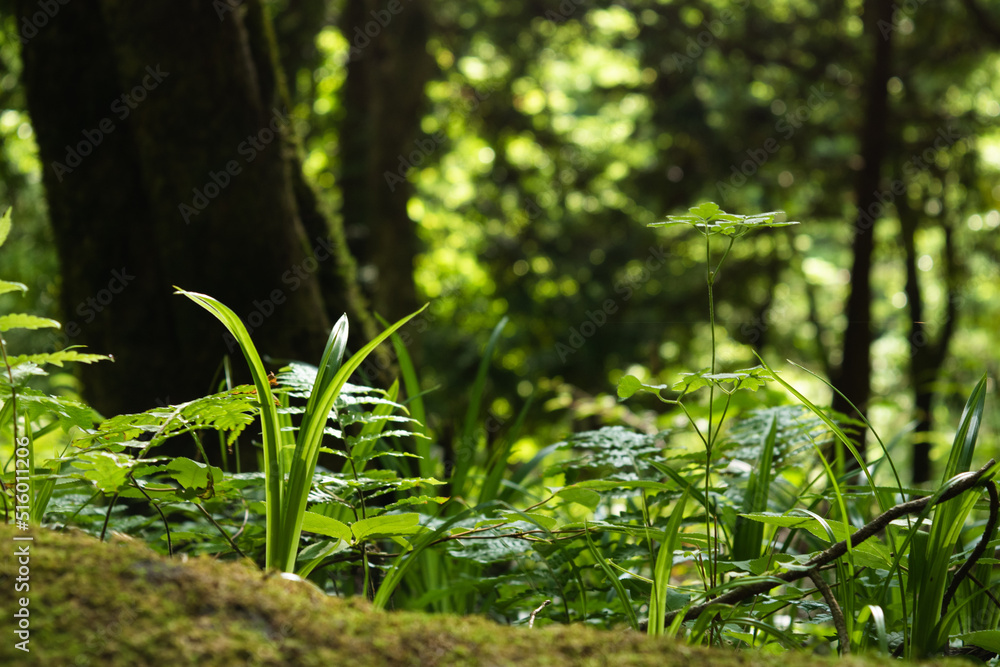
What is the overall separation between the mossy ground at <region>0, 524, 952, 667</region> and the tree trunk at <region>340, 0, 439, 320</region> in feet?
16.7

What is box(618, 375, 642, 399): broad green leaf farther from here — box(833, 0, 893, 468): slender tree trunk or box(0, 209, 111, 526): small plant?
box(833, 0, 893, 468): slender tree trunk

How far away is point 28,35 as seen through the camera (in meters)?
2.41

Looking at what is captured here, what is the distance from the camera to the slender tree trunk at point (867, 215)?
4594 mm

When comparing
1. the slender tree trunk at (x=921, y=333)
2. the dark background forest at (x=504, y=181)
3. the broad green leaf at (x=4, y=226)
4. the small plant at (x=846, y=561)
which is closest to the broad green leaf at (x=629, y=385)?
the small plant at (x=846, y=561)

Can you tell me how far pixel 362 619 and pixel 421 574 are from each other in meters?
1.01

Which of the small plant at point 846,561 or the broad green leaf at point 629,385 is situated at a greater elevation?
the broad green leaf at point 629,385

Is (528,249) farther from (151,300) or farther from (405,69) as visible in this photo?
(151,300)

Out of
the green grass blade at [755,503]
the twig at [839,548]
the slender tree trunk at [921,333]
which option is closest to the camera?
the twig at [839,548]

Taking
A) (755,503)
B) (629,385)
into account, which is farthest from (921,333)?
(629,385)

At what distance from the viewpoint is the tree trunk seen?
236 inches

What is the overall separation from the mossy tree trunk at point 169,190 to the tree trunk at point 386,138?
338 centimetres

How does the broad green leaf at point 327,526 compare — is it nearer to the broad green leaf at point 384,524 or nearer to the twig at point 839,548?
the broad green leaf at point 384,524

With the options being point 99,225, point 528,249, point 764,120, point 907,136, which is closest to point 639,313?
point 528,249

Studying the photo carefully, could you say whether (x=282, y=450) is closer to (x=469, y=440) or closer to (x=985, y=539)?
(x=469, y=440)
